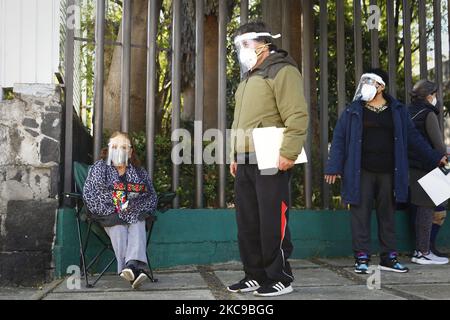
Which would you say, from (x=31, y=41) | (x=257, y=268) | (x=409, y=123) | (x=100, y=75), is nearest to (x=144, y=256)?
(x=257, y=268)

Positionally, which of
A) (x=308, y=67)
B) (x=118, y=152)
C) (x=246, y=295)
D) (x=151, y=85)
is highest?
(x=308, y=67)

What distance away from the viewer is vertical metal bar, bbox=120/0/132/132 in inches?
208

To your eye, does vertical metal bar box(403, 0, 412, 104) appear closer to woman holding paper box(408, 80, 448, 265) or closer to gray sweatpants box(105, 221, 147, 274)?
woman holding paper box(408, 80, 448, 265)

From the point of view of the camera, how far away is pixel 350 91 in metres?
7.00

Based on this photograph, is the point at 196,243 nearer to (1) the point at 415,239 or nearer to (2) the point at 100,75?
(2) the point at 100,75

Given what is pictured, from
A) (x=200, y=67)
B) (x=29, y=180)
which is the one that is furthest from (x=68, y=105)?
(x=200, y=67)

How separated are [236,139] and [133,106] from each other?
2.38m

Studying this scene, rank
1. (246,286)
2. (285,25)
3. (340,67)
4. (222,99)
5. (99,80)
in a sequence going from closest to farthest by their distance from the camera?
1. (246,286)
2. (99,80)
3. (222,99)
4. (285,25)
5. (340,67)

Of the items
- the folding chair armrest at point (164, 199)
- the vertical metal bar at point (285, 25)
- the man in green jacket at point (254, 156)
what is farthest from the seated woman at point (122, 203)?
the vertical metal bar at point (285, 25)

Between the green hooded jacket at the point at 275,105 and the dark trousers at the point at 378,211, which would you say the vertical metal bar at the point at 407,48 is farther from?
the green hooded jacket at the point at 275,105

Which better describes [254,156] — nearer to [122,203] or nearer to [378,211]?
[122,203]

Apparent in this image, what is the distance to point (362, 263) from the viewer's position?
15.8ft

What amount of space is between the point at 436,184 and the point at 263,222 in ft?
7.25

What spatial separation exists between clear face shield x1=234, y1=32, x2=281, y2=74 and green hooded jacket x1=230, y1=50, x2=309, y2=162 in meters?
0.09
